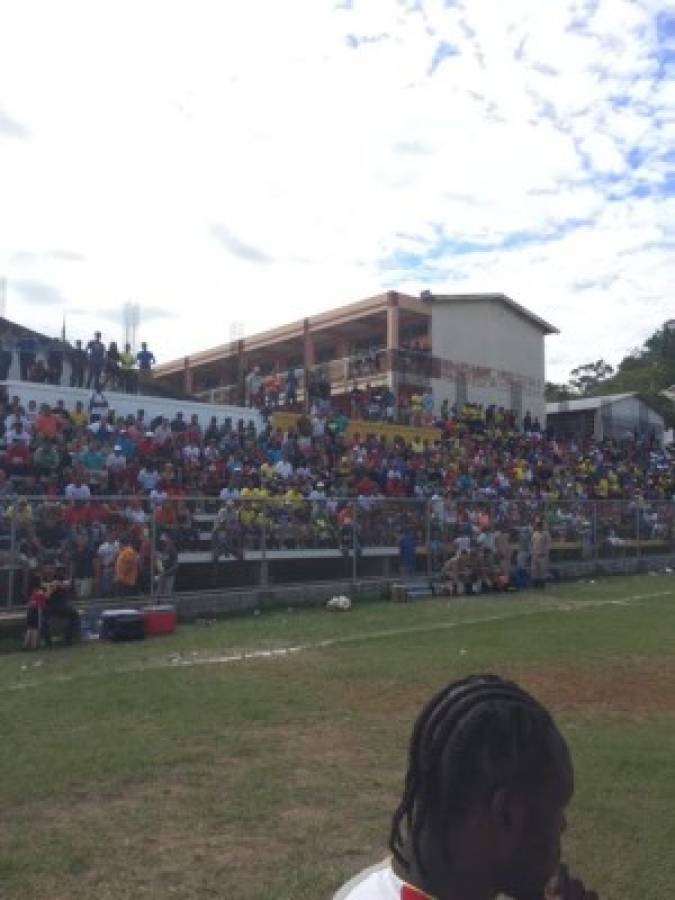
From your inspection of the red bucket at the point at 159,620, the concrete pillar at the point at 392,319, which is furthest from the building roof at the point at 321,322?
the red bucket at the point at 159,620

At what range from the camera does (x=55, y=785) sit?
6.45m

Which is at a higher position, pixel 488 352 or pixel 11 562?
pixel 488 352

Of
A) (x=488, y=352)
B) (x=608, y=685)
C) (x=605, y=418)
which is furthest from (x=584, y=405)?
(x=608, y=685)

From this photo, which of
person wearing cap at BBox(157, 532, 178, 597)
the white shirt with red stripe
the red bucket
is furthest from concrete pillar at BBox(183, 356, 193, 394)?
the white shirt with red stripe

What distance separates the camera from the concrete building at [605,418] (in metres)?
48.6

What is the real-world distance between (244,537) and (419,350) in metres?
25.0

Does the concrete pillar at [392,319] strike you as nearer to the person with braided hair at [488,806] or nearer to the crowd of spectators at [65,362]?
the crowd of spectators at [65,362]

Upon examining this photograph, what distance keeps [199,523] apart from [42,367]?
9932mm

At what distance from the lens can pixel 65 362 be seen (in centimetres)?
2508

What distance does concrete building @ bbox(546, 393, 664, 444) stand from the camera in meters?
48.6

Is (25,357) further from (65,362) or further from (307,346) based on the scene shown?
(307,346)

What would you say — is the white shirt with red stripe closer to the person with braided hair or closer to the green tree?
the person with braided hair

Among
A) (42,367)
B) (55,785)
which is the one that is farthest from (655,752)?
(42,367)

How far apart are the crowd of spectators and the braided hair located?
77.4 feet
